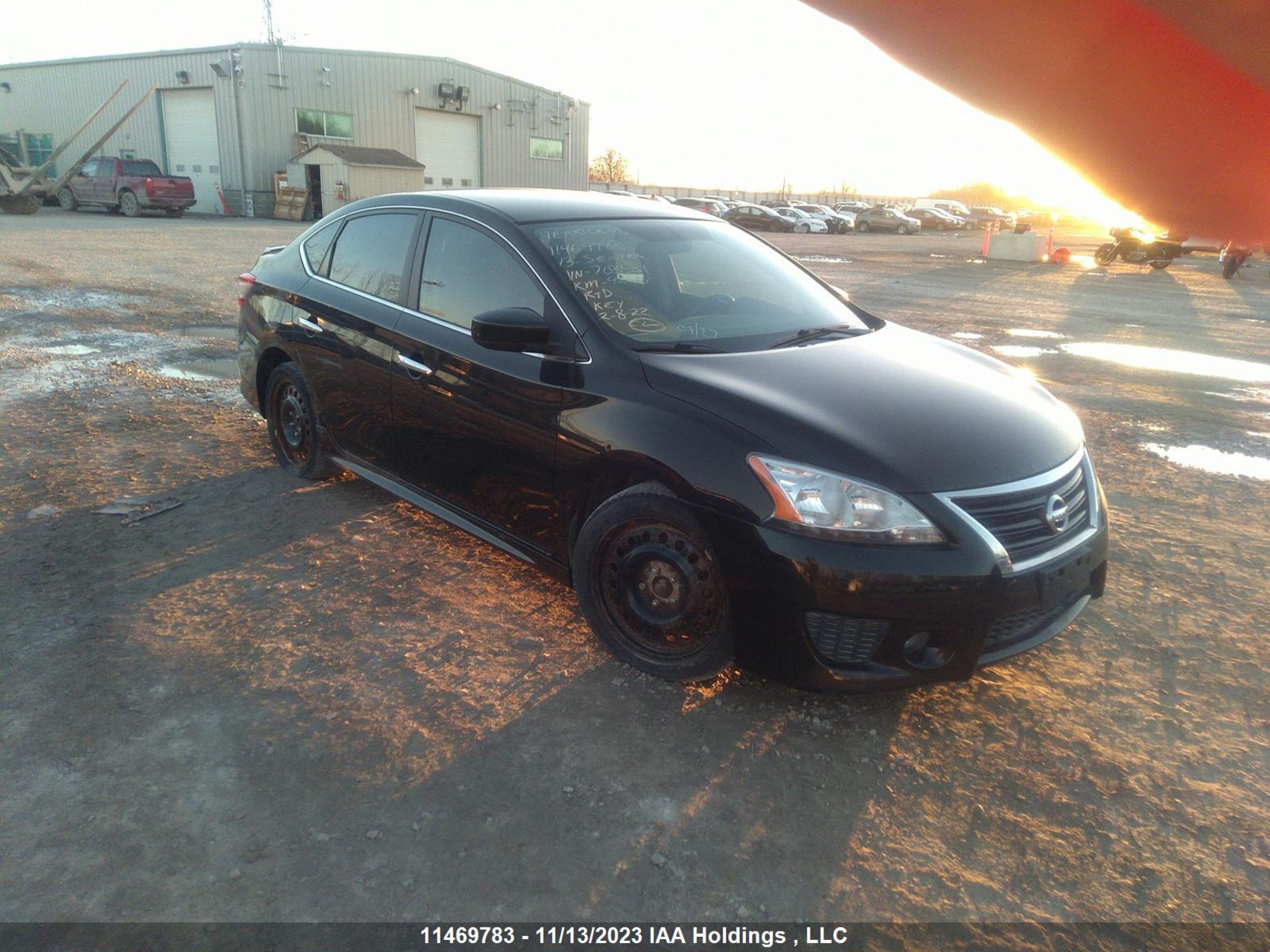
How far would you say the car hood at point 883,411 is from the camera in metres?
2.66

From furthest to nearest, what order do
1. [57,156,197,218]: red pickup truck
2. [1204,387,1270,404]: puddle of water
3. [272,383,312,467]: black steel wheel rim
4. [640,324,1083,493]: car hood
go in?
1. [57,156,197,218]: red pickup truck
2. [1204,387,1270,404]: puddle of water
3. [272,383,312,467]: black steel wheel rim
4. [640,324,1083,493]: car hood

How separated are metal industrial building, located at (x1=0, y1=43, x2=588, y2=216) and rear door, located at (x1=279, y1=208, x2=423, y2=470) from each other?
1134 inches

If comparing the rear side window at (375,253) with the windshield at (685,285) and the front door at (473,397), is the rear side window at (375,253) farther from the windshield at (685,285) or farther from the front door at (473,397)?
the windshield at (685,285)

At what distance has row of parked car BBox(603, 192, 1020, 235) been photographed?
3878 centimetres

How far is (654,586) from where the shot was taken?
2973mm

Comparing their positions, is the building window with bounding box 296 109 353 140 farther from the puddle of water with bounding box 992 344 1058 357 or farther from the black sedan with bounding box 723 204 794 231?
the puddle of water with bounding box 992 344 1058 357

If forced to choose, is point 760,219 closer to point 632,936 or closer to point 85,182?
point 85,182

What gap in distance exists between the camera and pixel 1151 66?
0.55 meters

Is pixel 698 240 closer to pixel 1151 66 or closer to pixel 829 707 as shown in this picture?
pixel 829 707

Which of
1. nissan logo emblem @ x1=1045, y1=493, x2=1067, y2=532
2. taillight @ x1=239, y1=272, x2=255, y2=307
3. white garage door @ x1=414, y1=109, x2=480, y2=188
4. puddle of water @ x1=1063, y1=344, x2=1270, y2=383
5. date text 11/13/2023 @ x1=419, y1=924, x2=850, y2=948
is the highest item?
white garage door @ x1=414, y1=109, x2=480, y2=188

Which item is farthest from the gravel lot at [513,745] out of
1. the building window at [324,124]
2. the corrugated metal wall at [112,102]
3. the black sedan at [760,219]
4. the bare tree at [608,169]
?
the bare tree at [608,169]

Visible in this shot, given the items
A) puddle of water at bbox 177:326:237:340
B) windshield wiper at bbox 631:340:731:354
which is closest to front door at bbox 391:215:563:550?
windshield wiper at bbox 631:340:731:354

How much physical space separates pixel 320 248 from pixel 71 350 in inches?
181

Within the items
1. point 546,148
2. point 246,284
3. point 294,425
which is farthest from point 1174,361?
point 546,148
